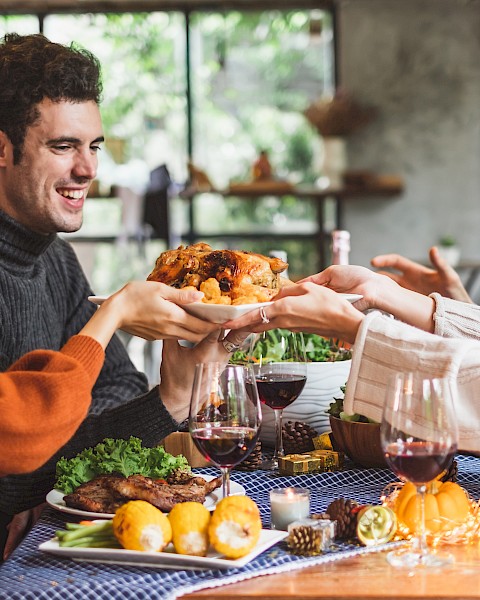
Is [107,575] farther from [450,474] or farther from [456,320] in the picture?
[456,320]

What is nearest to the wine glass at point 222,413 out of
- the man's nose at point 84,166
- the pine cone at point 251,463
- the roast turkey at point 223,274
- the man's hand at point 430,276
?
the roast turkey at point 223,274

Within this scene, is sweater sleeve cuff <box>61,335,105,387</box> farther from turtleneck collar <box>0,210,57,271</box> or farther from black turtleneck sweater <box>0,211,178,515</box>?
turtleneck collar <box>0,210,57,271</box>

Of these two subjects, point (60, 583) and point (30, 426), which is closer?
point (60, 583)

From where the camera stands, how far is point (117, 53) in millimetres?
7168

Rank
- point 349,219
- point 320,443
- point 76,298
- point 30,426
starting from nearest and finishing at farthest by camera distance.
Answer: point 30,426
point 320,443
point 76,298
point 349,219

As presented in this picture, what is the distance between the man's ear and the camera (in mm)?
2137

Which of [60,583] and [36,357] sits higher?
[36,357]

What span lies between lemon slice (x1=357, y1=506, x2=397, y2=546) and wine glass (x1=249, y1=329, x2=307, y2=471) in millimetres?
421

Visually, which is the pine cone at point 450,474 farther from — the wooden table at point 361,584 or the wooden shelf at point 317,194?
the wooden shelf at point 317,194

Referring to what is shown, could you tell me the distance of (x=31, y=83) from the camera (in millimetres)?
2096

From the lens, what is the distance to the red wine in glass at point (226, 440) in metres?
1.27

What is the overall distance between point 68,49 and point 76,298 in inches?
24.7

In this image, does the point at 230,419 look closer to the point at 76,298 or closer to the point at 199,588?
the point at 199,588

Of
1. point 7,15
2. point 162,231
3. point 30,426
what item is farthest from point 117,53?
point 30,426
